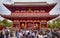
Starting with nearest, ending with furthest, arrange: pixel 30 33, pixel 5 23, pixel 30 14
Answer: pixel 30 33
pixel 5 23
pixel 30 14

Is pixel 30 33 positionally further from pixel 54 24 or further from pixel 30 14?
pixel 30 14

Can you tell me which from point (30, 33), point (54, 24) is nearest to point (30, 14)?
point (54, 24)

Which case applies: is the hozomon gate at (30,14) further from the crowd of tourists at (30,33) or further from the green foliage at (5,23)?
the crowd of tourists at (30,33)

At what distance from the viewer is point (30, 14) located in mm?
5395

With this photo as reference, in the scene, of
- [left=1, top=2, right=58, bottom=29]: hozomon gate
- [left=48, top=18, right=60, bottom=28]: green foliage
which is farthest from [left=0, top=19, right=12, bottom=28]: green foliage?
[left=48, top=18, right=60, bottom=28]: green foliage

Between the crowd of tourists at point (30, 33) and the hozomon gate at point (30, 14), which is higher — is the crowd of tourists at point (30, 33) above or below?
below

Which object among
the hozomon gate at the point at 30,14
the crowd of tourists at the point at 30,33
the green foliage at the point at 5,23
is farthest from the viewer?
the hozomon gate at the point at 30,14

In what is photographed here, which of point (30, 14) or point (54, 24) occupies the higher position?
point (30, 14)

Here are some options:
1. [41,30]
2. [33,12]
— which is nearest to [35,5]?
[33,12]

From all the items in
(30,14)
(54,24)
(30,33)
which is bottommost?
(30,33)

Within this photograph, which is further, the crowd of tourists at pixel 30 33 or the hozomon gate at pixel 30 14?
the hozomon gate at pixel 30 14

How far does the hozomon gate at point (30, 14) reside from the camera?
5246 mm

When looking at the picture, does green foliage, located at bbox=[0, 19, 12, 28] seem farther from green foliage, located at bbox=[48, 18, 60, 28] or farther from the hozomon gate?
green foliage, located at bbox=[48, 18, 60, 28]

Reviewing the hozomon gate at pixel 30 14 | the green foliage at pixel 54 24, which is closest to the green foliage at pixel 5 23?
the hozomon gate at pixel 30 14
